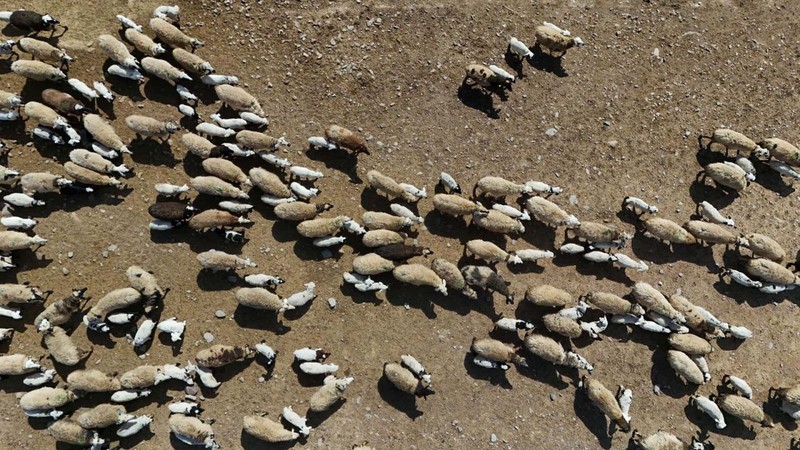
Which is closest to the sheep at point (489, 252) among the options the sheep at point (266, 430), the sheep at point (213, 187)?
the sheep at point (213, 187)

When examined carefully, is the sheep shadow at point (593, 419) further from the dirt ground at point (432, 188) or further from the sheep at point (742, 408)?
the sheep at point (742, 408)

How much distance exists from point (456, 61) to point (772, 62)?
9625 millimetres

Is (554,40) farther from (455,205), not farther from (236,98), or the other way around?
(236,98)

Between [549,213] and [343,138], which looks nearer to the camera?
[343,138]

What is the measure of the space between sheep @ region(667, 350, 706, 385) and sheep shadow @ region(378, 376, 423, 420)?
6751 millimetres

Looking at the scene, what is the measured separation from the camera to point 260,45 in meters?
12.6

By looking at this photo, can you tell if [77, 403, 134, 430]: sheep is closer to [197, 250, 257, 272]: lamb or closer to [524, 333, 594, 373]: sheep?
[197, 250, 257, 272]: lamb

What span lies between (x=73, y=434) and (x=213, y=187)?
6322 mm

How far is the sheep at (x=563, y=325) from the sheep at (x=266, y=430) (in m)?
6.83

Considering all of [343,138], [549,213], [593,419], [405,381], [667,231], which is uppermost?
[343,138]

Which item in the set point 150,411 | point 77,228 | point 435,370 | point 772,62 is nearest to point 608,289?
point 435,370

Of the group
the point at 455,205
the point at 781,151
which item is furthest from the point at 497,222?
the point at 781,151

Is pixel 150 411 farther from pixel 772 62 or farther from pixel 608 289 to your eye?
pixel 772 62

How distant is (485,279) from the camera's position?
39.3ft
